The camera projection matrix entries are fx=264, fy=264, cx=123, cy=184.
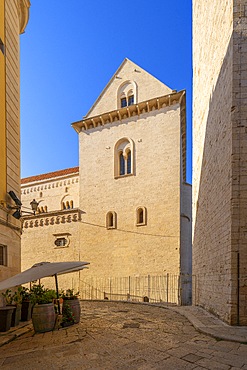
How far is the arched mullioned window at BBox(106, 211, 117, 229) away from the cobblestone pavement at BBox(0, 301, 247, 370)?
13.1m

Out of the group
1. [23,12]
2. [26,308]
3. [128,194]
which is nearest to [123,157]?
[128,194]

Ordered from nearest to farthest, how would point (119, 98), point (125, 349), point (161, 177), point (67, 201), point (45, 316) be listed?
point (125, 349) → point (45, 316) → point (161, 177) → point (119, 98) → point (67, 201)

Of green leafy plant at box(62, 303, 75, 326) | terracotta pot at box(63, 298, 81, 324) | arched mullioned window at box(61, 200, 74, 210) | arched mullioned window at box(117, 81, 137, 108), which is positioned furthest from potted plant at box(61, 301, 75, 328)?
arched mullioned window at box(61, 200, 74, 210)

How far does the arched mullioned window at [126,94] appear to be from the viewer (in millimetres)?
21406

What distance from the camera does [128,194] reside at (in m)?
20.0

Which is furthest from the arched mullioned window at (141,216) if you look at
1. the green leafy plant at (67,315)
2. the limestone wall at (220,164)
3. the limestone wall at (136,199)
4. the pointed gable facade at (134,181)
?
the green leafy plant at (67,315)

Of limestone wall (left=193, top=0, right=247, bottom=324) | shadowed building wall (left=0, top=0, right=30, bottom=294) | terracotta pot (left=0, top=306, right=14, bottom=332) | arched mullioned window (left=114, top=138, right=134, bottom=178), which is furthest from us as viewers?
arched mullioned window (left=114, top=138, right=134, bottom=178)

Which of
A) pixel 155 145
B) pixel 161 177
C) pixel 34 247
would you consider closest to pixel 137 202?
pixel 161 177

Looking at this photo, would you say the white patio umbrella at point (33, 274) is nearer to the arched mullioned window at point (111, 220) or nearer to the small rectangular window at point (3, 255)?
the small rectangular window at point (3, 255)

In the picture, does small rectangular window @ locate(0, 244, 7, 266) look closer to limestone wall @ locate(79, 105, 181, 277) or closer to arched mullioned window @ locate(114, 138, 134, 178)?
limestone wall @ locate(79, 105, 181, 277)

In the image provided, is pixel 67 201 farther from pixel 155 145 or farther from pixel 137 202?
pixel 155 145

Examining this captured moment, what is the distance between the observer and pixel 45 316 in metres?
6.36

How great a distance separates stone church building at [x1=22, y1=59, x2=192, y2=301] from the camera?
18.3 metres

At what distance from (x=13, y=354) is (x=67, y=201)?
74.9ft
